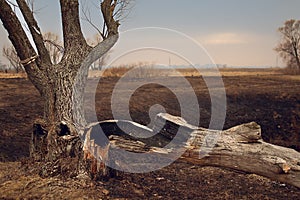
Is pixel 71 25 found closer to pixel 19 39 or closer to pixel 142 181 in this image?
pixel 19 39

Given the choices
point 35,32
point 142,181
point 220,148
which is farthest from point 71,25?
point 220,148

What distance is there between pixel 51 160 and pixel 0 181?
0.73 m

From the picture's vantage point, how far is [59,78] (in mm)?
4281

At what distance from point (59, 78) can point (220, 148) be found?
98.6 inches

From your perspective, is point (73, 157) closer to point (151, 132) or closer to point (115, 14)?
point (151, 132)

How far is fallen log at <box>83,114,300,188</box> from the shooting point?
339cm

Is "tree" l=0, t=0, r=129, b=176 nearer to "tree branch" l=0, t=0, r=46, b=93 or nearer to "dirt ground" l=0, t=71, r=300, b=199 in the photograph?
"tree branch" l=0, t=0, r=46, b=93

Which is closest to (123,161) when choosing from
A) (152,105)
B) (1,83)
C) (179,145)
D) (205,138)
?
(179,145)

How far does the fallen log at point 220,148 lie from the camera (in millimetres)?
3395

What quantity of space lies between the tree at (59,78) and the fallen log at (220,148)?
49cm

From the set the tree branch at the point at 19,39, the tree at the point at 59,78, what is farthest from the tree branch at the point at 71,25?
the tree branch at the point at 19,39

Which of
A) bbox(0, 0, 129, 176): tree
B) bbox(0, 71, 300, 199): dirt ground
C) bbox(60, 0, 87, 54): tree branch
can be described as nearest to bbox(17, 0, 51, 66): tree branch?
bbox(0, 0, 129, 176): tree

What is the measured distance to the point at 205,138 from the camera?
379 centimetres

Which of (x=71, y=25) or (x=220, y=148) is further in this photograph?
(x=71, y=25)
